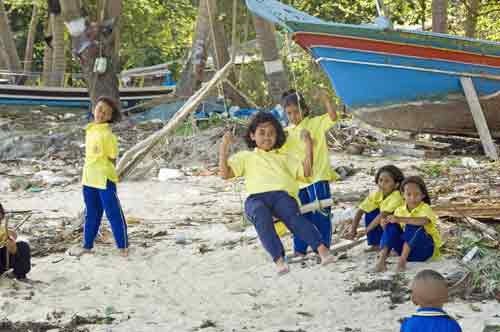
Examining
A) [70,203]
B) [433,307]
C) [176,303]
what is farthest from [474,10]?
[433,307]

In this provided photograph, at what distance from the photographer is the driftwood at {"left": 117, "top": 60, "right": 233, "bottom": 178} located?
8.63 meters

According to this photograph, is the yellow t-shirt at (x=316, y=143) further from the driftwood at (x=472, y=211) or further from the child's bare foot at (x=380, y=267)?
the driftwood at (x=472, y=211)

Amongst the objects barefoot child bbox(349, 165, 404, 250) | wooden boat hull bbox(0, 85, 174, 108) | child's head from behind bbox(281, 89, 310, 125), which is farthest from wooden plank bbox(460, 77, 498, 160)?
wooden boat hull bbox(0, 85, 174, 108)

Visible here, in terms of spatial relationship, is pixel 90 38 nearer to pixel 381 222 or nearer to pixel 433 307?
pixel 381 222

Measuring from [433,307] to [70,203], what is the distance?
7.06 meters

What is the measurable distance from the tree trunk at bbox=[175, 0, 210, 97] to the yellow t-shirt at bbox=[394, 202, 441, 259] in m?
9.76

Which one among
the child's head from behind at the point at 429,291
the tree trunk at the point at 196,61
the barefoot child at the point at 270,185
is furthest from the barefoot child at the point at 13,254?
the tree trunk at the point at 196,61

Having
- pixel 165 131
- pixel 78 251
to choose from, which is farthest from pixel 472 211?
pixel 165 131

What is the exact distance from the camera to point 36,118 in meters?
18.1

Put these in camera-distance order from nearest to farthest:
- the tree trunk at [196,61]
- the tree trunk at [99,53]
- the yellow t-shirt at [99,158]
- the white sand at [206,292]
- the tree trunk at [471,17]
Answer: the white sand at [206,292]
the yellow t-shirt at [99,158]
the tree trunk at [99,53]
the tree trunk at [196,61]
the tree trunk at [471,17]

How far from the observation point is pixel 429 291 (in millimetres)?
3131

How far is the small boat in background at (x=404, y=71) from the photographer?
1060 cm

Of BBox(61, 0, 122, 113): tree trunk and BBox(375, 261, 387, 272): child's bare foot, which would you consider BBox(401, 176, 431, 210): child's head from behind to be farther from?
BBox(61, 0, 122, 113): tree trunk

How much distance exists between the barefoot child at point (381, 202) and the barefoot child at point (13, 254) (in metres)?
2.39
